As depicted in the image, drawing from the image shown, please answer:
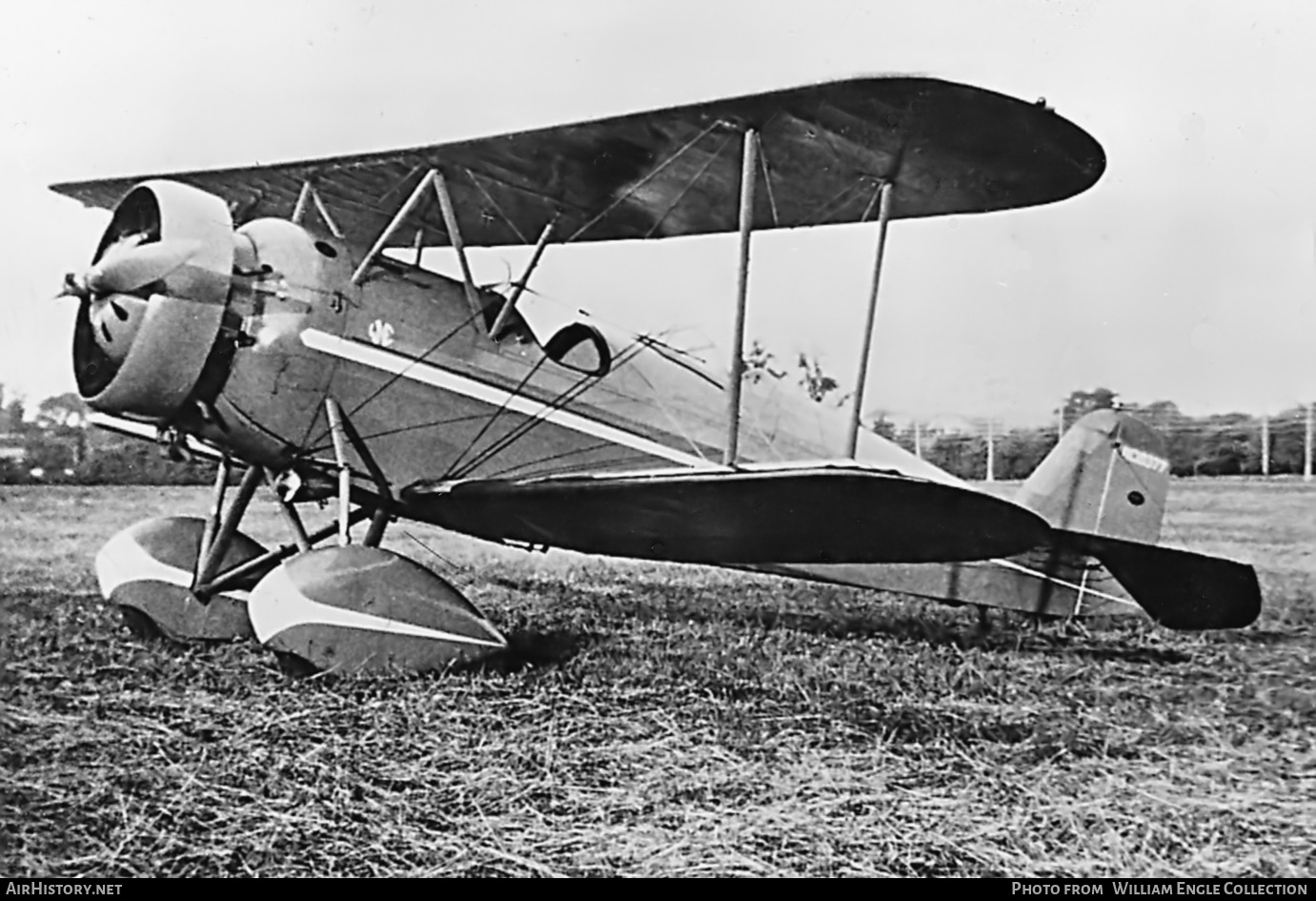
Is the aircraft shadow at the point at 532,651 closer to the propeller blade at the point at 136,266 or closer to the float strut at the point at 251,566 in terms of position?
the float strut at the point at 251,566

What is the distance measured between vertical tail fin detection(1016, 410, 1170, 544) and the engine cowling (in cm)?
442

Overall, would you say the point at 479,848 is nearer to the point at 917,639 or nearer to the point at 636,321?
the point at 636,321

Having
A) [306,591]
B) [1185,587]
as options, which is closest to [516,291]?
[306,591]

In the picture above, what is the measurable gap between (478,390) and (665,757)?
2.20 meters

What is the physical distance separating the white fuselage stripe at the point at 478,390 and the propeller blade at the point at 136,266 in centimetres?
59

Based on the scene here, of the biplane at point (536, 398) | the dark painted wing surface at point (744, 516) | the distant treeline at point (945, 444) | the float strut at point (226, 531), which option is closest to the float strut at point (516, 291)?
the biplane at point (536, 398)

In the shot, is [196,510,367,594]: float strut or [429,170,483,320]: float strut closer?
[429,170,483,320]: float strut

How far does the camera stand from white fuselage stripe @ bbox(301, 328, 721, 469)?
442cm

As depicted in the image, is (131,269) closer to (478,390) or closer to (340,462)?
(340,462)

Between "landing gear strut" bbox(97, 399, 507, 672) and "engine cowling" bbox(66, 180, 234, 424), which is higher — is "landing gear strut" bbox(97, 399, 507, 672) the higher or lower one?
the lower one

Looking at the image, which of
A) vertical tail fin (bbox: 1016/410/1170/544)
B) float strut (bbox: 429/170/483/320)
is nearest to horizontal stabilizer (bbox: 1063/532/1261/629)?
vertical tail fin (bbox: 1016/410/1170/544)

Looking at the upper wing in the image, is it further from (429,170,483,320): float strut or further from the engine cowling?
the engine cowling

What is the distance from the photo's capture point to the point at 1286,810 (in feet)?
9.09

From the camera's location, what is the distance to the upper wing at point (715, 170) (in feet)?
11.8
